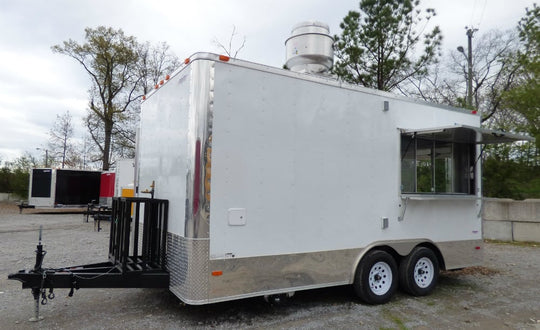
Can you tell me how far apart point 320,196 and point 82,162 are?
124ft

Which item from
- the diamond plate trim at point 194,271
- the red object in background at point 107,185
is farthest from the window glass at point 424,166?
the red object in background at point 107,185

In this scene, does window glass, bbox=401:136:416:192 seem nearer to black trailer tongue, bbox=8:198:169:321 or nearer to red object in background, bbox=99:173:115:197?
black trailer tongue, bbox=8:198:169:321

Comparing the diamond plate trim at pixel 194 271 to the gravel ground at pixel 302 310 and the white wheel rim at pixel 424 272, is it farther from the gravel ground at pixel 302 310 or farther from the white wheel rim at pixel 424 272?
the white wheel rim at pixel 424 272

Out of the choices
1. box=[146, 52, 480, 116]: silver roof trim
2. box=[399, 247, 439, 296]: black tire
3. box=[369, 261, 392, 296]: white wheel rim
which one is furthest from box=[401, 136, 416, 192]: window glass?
box=[369, 261, 392, 296]: white wheel rim

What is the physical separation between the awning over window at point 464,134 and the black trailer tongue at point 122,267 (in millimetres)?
3660

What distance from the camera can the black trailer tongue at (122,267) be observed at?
3.71m

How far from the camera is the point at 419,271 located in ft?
17.4

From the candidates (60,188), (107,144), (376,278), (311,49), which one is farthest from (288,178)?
(107,144)

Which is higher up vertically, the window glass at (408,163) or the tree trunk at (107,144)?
the tree trunk at (107,144)

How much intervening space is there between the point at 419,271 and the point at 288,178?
8.66ft

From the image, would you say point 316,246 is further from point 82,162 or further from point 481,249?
point 82,162

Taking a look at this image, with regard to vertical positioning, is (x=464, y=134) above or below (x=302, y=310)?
above

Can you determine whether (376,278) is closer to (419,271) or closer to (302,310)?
(419,271)

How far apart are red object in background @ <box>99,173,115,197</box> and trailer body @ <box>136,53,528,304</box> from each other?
558 inches
